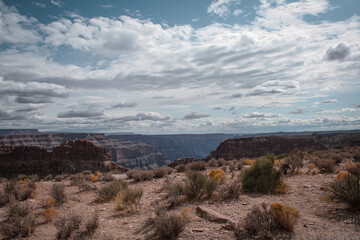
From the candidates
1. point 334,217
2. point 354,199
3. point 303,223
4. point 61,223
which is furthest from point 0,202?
point 354,199

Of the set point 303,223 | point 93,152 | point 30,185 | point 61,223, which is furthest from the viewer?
point 93,152

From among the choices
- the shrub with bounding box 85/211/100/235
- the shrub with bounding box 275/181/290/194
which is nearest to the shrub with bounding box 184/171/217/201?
the shrub with bounding box 275/181/290/194

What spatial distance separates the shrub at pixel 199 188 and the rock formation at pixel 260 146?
58952mm

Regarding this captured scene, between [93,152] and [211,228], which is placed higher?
[211,228]

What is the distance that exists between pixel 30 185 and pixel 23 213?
5791mm

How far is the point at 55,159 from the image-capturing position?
67938 mm

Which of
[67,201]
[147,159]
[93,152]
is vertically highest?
[67,201]

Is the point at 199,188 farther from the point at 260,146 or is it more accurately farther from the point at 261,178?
the point at 260,146

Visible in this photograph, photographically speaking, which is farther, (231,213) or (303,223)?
(231,213)

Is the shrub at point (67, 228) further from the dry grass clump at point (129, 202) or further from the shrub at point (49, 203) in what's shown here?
the shrub at point (49, 203)

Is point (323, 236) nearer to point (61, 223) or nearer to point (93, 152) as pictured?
point (61, 223)

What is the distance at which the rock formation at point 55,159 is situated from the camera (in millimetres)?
61094

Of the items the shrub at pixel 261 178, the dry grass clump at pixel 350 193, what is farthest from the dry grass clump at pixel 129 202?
the dry grass clump at pixel 350 193

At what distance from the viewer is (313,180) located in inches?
427
